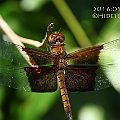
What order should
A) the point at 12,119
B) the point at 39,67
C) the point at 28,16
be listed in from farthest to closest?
the point at 28,16 < the point at 12,119 < the point at 39,67

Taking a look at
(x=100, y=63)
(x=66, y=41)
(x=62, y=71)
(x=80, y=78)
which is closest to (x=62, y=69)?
(x=62, y=71)

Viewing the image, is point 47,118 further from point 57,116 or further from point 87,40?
point 87,40

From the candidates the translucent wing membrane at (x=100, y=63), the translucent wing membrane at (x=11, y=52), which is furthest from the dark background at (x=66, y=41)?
the translucent wing membrane at (x=11, y=52)

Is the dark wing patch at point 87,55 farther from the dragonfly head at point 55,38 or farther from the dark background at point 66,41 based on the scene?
the dark background at point 66,41

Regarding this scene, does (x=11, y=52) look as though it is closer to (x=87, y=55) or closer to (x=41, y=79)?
(x=41, y=79)

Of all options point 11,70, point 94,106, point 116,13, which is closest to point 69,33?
point 116,13
